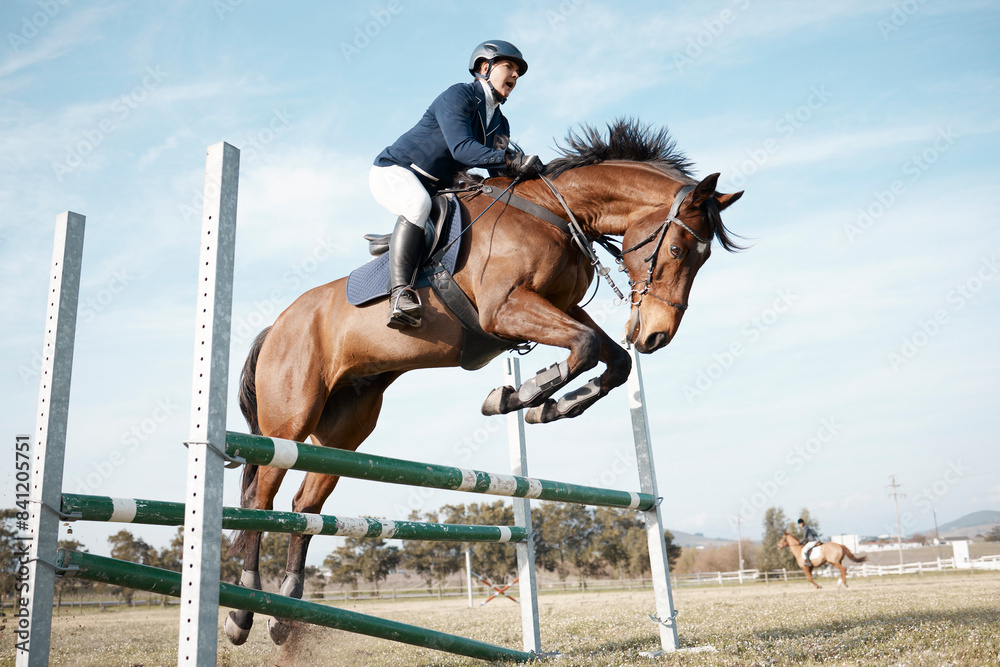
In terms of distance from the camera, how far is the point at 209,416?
2.18m

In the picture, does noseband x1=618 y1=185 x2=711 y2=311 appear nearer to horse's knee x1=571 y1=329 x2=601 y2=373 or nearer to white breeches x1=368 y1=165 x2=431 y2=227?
horse's knee x1=571 y1=329 x2=601 y2=373

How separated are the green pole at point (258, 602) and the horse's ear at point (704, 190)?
268cm

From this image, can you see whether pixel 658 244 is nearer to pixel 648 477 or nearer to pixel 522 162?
pixel 522 162

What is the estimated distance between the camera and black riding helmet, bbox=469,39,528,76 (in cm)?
405

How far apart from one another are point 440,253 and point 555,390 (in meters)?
1.01

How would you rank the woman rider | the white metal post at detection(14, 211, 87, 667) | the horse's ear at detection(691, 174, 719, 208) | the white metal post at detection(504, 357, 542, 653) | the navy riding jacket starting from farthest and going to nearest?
the white metal post at detection(504, 357, 542, 653) → the navy riding jacket → the woman rider → the horse's ear at detection(691, 174, 719, 208) → the white metal post at detection(14, 211, 87, 667)

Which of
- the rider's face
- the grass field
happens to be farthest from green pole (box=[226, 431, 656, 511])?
the rider's face

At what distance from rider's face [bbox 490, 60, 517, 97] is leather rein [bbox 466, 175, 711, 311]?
1.98 ft

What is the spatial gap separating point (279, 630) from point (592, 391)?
2.30 m

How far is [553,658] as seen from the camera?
13.5ft

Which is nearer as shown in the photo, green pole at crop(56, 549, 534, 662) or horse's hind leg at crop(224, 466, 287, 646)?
green pole at crop(56, 549, 534, 662)

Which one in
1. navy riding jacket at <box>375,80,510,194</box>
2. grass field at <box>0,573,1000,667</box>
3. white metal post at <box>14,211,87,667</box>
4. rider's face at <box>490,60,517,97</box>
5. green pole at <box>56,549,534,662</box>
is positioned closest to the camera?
white metal post at <box>14,211,87,667</box>

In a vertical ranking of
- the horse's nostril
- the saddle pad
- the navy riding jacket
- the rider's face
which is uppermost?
the rider's face

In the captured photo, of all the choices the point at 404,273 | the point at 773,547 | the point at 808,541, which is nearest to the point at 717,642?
the point at 404,273
